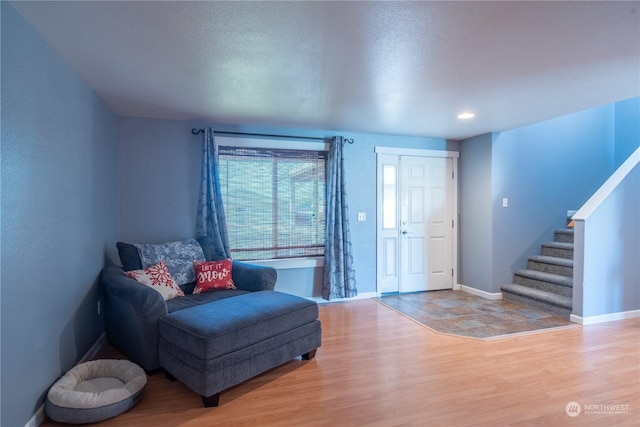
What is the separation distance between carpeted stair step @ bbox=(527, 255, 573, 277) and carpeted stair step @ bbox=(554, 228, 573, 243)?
0.35m

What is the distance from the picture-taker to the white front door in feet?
15.7

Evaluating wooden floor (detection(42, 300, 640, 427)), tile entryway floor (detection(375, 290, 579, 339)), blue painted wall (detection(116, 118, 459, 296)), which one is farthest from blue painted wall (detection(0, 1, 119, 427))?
tile entryway floor (detection(375, 290, 579, 339))

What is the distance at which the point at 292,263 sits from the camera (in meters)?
4.29

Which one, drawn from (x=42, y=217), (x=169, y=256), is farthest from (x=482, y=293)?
(x=42, y=217)

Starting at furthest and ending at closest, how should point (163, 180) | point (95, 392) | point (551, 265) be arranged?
point (551, 265) < point (163, 180) < point (95, 392)

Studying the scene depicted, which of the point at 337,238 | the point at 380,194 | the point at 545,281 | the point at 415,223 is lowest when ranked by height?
Answer: the point at 545,281

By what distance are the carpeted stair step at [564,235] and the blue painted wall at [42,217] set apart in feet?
18.2

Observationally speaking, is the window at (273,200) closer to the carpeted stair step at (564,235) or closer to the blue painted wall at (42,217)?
the blue painted wall at (42,217)

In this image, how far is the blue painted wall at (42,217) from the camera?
1688mm

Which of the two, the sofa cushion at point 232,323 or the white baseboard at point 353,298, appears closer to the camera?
the sofa cushion at point 232,323

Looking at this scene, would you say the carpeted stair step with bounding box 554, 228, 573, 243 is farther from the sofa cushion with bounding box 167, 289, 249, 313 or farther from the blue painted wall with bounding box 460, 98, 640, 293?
the sofa cushion with bounding box 167, 289, 249, 313

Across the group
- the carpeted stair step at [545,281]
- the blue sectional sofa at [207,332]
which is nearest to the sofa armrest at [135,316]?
the blue sectional sofa at [207,332]

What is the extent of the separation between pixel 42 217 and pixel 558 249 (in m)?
5.45

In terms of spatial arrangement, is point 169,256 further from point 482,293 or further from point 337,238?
point 482,293
